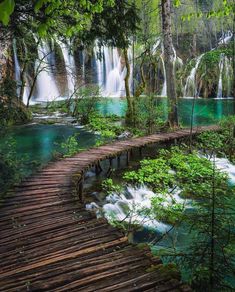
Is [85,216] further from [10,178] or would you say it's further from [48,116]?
[48,116]

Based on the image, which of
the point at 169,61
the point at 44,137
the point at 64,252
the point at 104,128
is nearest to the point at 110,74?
the point at 104,128

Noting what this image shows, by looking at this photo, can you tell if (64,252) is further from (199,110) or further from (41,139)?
(199,110)

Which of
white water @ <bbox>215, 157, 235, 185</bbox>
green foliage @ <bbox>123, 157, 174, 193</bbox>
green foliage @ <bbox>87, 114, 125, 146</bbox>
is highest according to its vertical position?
green foliage @ <bbox>87, 114, 125, 146</bbox>

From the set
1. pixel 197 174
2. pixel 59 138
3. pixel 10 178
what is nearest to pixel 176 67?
pixel 59 138

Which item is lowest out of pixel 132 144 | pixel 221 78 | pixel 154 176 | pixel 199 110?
pixel 154 176

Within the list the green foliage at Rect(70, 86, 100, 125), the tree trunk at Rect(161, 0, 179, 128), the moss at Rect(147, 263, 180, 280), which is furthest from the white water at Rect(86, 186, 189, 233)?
the green foliage at Rect(70, 86, 100, 125)

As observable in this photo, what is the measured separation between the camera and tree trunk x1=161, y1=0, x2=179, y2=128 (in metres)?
13.2

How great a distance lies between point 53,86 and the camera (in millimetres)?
31469

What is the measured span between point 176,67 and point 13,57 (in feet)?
58.8

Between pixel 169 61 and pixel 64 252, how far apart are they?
11.0 metres

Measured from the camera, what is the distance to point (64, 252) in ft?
13.6

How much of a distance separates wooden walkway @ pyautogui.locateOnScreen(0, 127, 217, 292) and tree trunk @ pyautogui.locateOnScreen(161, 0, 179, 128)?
8.51 m

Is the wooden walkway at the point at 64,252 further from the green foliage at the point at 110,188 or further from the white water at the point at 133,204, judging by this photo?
the green foliage at the point at 110,188

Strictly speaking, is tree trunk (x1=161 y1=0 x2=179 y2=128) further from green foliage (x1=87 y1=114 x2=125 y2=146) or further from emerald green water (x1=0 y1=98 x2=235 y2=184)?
green foliage (x1=87 y1=114 x2=125 y2=146)
